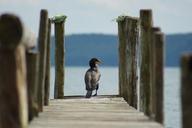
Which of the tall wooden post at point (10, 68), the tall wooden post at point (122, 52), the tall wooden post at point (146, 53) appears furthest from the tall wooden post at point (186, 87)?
the tall wooden post at point (122, 52)

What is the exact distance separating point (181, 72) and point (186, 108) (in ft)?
1.10

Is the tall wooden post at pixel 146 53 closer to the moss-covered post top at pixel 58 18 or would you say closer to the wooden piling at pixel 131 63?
the wooden piling at pixel 131 63

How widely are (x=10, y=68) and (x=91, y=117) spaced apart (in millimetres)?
3947

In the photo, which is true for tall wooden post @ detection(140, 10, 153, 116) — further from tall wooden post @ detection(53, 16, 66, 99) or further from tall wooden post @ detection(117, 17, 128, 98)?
tall wooden post @ detection(53, 16, 66, 99)

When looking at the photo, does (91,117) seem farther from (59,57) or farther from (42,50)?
(59,57)

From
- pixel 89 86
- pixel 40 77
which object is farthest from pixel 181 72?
pixel 89 86

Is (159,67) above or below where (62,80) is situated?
above

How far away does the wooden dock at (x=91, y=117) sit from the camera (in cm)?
934

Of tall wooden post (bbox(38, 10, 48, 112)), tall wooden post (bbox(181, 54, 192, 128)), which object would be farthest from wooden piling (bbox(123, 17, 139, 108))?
tall wooden post (bbox(181, 54, 192, 128))

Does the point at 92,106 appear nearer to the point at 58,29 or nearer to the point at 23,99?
the point at 58,29

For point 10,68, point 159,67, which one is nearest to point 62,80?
point 159,67

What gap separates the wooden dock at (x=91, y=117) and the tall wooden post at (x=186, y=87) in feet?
8.35

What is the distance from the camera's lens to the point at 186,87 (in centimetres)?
637

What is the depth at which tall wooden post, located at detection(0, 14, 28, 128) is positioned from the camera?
262 inches
